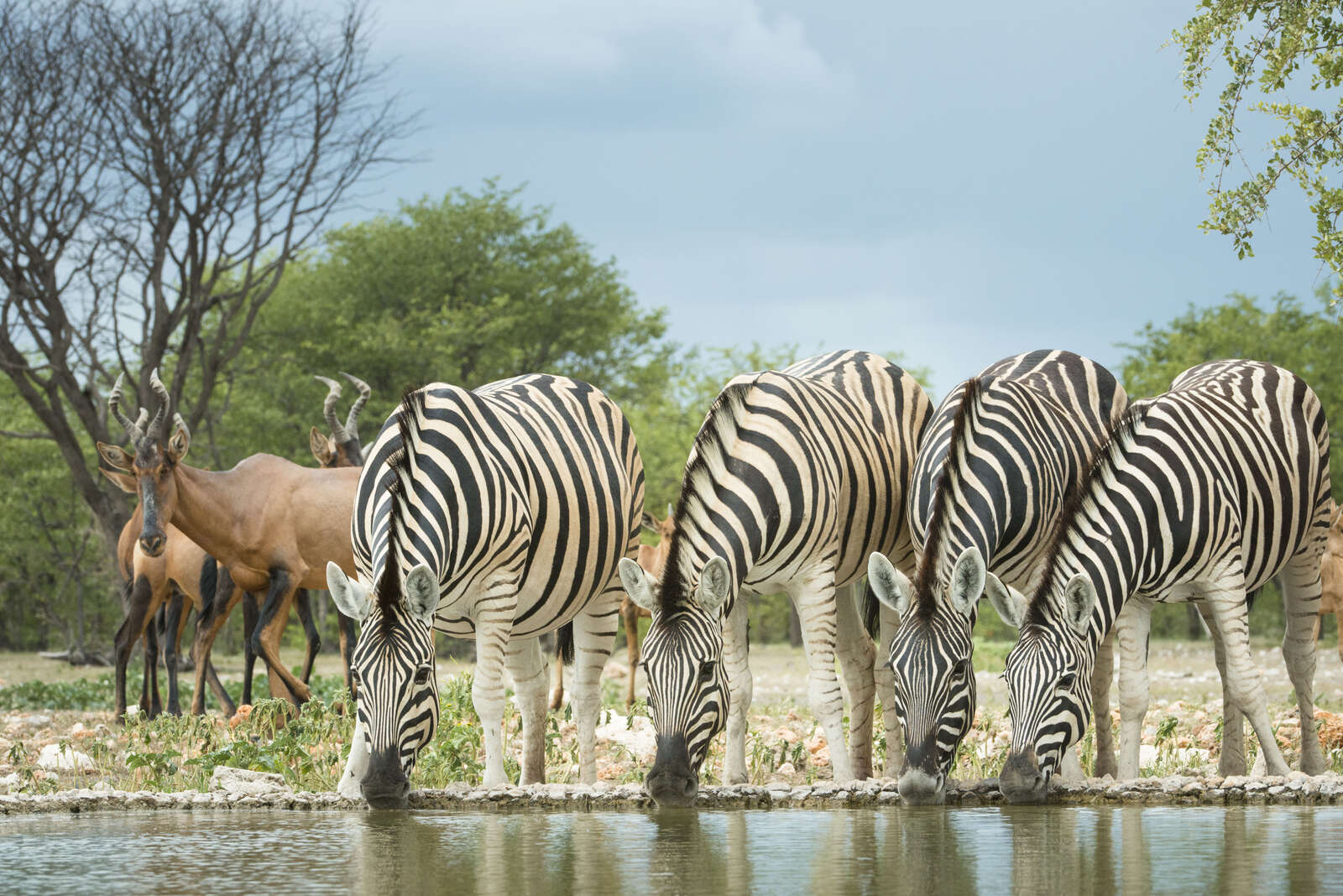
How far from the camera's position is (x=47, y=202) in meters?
26.6

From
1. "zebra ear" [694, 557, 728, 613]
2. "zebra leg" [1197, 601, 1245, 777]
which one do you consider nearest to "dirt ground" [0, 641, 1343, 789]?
"zebra leg" [1197, 601, 1245, 777]

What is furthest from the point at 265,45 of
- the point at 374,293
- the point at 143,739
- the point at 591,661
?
the point at 591,661

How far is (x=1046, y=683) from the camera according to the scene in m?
7.35

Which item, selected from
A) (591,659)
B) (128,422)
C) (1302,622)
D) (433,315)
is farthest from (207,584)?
(433,315)

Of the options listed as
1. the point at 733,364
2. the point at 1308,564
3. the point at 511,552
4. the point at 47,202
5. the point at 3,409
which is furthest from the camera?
the point at 733,364

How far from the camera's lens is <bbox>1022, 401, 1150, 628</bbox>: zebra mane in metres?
7.57

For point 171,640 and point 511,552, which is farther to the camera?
point 171,640

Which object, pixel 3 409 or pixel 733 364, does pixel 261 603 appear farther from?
pixel 733 364

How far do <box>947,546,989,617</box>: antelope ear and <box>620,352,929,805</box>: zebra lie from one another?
92 cm

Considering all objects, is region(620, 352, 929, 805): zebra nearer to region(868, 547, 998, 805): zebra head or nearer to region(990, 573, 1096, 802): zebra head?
region(868, 547, 998, 805): zebra head

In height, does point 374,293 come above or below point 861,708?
above

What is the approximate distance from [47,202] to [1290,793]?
2476cm

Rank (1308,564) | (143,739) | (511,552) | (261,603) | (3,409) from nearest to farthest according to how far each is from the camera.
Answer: (511,552)
(1308,564)
(143,739)
(261,603)
(3,409)

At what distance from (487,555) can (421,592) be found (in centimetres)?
77
